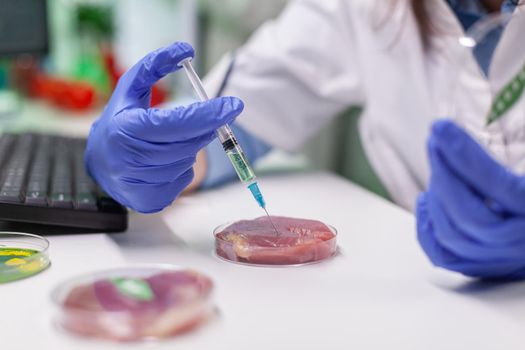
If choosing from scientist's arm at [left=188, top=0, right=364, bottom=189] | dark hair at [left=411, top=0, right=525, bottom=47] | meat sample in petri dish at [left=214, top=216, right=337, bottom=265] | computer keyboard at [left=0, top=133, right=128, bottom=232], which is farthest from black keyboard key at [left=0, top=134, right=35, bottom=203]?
dark hair at [left=411, top=0, right=525, bottom=47]

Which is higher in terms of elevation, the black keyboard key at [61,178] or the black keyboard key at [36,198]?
the black keyboard key at [36,198]

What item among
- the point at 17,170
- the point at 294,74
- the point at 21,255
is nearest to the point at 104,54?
the point at 294,74

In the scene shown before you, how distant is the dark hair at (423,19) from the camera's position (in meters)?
1.08

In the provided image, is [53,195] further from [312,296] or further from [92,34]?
[92,34]

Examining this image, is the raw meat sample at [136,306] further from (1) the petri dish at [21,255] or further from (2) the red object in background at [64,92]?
(2) the red object in background at [64,92]

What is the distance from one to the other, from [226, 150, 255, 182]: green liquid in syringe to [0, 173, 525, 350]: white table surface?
91 millimetres

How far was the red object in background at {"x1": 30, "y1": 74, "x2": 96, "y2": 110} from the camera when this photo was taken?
6.81 feet

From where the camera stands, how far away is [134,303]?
1.75ft

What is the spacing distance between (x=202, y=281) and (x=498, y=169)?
0.28m

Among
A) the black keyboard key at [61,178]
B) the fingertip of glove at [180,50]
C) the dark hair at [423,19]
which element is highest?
the fingertip of glove at [180,50]

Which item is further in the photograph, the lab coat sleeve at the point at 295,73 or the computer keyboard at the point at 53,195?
the lab coat sleeve at the point at 295,73

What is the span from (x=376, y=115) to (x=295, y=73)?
18 centimetres

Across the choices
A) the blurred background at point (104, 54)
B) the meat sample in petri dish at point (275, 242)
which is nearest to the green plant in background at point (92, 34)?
the blurred background at point (104, 54)

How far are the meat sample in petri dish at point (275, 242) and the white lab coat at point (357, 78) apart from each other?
1.29 feet
